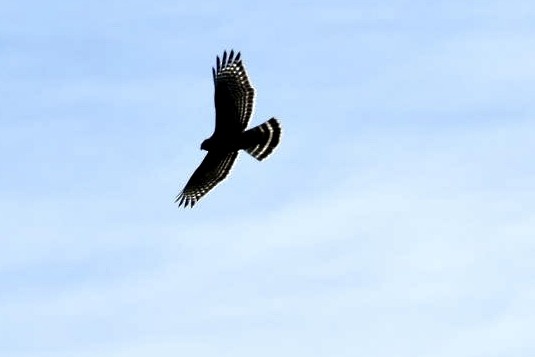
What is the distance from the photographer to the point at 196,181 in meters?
50.2

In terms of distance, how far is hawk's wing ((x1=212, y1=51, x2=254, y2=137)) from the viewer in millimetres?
47875

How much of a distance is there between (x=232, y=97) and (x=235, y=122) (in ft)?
1.90

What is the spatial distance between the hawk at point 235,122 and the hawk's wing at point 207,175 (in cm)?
4

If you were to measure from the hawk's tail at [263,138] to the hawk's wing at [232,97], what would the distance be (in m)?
0.31

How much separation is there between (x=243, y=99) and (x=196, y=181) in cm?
315

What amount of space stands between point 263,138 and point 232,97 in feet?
3.81

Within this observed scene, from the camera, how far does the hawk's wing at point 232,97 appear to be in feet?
157

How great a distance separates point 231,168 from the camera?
4947 cm

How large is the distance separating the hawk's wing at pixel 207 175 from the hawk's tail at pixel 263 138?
1096 mm

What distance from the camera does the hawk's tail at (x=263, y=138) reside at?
47.6 m

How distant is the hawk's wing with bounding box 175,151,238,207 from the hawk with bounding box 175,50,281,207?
39 mm

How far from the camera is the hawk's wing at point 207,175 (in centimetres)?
4925

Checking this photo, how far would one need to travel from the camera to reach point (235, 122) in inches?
1892

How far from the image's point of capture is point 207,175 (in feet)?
164
